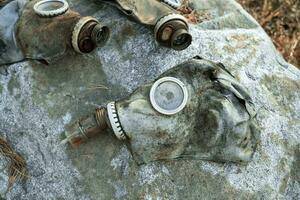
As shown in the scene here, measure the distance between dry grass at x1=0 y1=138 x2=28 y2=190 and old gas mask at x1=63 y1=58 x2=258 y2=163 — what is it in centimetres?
35

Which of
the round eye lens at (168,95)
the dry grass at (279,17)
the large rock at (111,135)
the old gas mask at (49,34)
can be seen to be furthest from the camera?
the dry grass at (279,17)

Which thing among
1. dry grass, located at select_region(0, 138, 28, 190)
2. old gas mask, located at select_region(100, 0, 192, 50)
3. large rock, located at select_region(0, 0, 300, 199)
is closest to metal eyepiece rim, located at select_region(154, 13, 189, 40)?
old gas mask, located at select_region(100, 0, 192, 50)

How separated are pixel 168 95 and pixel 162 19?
51 cm

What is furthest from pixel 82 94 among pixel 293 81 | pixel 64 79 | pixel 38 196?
pixel 293 81

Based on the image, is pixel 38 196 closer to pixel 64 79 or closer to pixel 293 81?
pixel 64 79

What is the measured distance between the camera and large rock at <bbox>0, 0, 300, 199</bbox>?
8.70 ft

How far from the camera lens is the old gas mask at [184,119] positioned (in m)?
2.51

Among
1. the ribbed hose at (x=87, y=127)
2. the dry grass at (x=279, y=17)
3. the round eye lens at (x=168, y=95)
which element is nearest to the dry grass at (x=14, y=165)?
the ribbed hose at (x=87, y=127)

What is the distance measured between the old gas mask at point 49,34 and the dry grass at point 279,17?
8.08ft

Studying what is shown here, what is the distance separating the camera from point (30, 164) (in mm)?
2744

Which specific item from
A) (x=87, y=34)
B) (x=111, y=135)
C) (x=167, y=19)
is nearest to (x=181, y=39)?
(x=167, y=19)

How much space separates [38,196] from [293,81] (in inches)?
71.9

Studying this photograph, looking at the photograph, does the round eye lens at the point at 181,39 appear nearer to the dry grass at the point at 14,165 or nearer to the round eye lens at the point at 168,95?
the round eye lens at the point at 168,95

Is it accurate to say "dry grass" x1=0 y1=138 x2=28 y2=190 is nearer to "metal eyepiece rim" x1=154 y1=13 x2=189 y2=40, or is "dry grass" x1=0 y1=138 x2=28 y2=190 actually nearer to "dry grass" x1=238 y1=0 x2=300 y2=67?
"metal eyepiece rim" x1=154 y1=13 x2=189 y2=40
